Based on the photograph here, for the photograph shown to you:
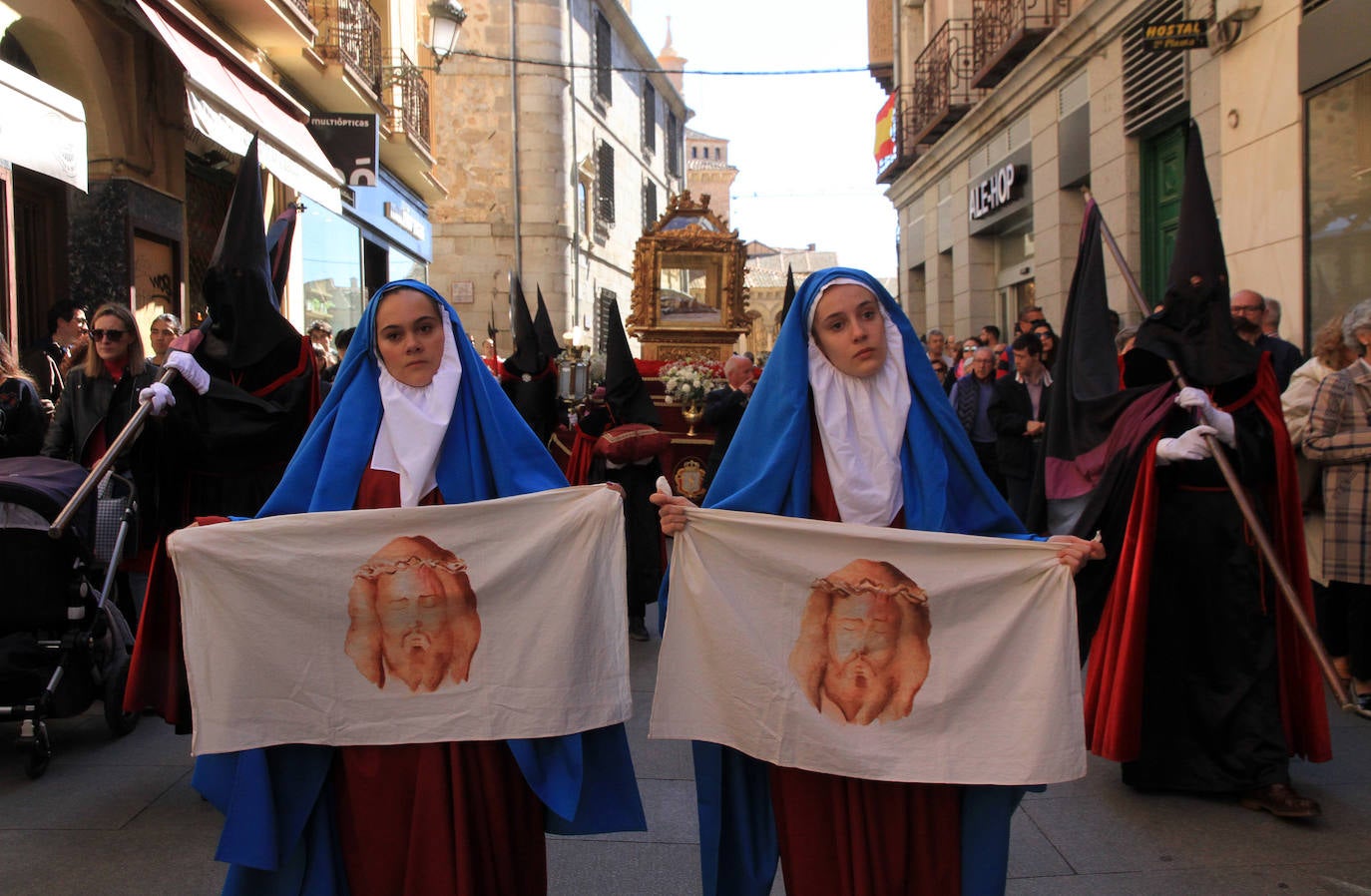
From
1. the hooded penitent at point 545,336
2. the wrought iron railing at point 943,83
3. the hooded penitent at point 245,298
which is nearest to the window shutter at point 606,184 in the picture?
the wrought iron railing at point 943,83

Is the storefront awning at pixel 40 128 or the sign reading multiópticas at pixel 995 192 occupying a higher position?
Result: the sign reading multiópticas at pixel 995 192

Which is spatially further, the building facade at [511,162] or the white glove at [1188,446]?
the building facade at [511,162]

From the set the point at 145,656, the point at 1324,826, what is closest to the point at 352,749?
the point at 145,656

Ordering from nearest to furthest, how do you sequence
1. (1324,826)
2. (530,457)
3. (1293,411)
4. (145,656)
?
(530,457) < (1324,826) < (145,656) < (1293,411)

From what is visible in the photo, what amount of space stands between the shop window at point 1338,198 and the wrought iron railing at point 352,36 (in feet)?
38.9

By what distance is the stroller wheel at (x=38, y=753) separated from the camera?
462 cm

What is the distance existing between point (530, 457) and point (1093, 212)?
2433 millimetres

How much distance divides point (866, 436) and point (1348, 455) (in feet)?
11.2

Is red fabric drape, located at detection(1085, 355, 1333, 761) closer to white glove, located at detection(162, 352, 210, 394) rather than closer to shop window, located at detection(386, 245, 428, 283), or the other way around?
white glove, located at detection(162, 352, 210, 394)

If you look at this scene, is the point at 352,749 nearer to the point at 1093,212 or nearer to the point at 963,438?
the point at 963,438

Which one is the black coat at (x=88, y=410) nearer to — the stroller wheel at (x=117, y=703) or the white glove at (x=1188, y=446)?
the stroller wheel at (x=117, y=703)

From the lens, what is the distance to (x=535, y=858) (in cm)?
289

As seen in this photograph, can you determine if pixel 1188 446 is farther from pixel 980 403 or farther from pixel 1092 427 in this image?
pixel 980 403

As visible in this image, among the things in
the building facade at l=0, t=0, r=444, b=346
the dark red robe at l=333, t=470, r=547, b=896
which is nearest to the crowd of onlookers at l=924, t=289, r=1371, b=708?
the dark red robe at l=333, t=470, r=547, b=896
